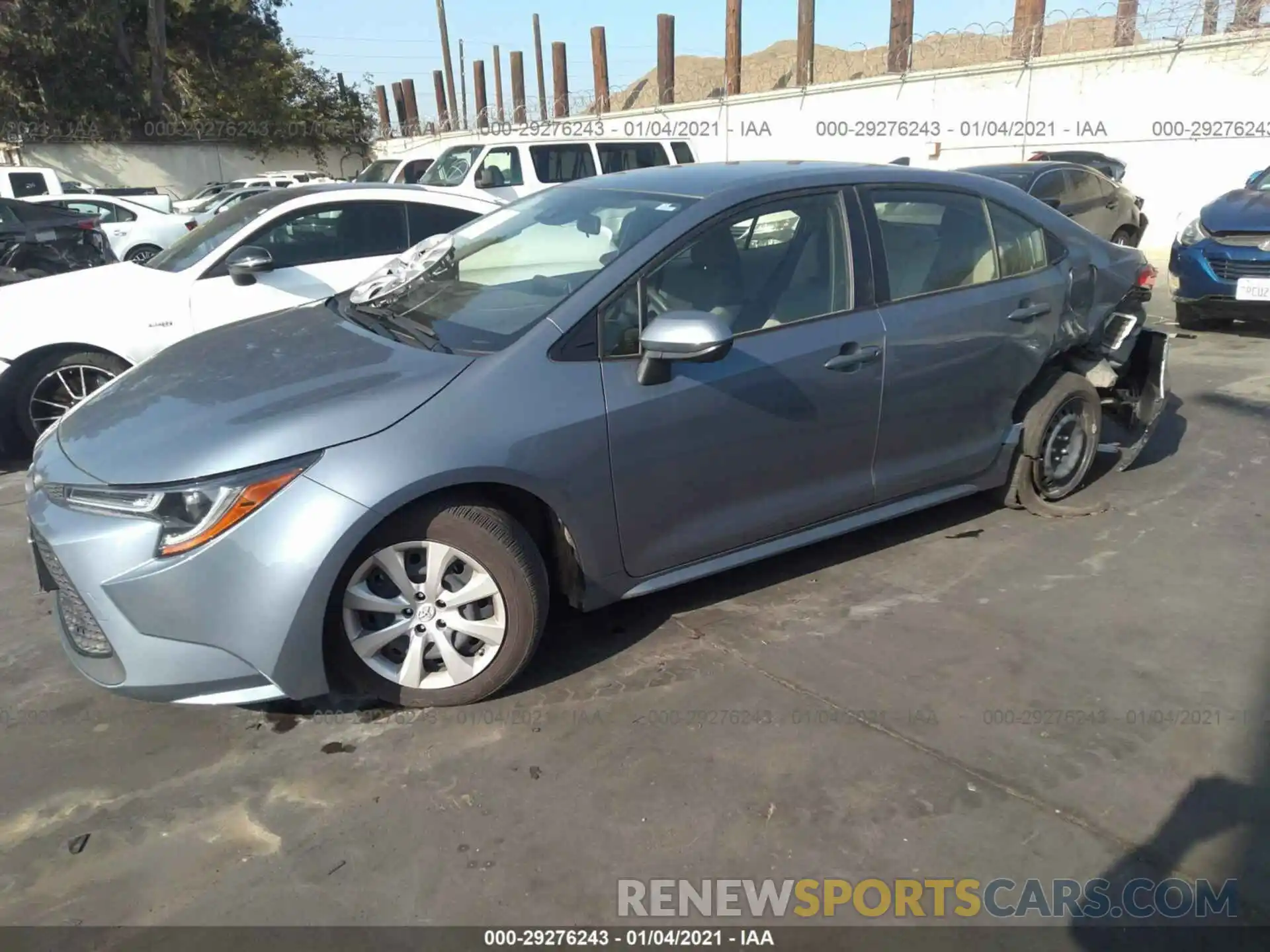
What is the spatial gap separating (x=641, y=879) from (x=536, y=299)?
1.90 meters

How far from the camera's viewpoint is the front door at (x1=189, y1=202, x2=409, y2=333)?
19.7 ft

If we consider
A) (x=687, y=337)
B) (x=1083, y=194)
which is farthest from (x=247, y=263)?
(x=1083, y=194)

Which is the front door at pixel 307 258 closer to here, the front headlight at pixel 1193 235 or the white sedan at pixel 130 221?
the front headlight at pixel 1193 235

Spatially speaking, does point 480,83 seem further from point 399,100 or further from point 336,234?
point 336,234

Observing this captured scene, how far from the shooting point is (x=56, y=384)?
570 cm

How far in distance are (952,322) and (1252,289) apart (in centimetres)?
559

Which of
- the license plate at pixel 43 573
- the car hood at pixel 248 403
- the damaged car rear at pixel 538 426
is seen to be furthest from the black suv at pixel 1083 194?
the license plate at pixel 43 573

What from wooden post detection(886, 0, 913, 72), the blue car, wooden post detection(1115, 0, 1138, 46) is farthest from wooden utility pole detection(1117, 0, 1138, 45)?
the blue car

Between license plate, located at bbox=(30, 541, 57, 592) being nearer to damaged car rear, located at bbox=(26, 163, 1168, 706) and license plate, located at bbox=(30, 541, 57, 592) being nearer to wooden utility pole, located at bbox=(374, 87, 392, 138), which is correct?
damaged car rear, located at bbox=(26, 163, 1168, 706)

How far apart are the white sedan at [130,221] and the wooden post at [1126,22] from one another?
16.1 m

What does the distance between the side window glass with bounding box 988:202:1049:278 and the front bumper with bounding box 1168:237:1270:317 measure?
4806mm

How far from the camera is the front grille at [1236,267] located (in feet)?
26.0

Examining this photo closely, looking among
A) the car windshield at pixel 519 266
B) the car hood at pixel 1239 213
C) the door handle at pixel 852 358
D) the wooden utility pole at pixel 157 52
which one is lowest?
the car hood at pixel 1239 213

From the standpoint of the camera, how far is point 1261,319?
8203 mm
